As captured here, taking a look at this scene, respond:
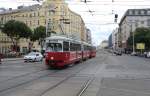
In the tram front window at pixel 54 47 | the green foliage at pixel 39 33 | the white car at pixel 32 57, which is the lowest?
the white car at pixel 32 57

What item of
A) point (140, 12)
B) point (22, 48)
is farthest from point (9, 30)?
point (140, 12)

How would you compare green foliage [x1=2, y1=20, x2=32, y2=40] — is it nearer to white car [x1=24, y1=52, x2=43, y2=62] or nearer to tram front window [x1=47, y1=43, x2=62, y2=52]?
white car [x1=24, y1=52, x2=43, y2=62]

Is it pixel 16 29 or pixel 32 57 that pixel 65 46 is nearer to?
pixel 32 57

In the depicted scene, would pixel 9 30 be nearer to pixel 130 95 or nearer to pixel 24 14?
pixel 24 14

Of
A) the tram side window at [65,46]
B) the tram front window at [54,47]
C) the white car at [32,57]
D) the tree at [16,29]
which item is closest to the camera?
the tram front window at [54,47]

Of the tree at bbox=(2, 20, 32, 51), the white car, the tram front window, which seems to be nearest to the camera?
the tram front window

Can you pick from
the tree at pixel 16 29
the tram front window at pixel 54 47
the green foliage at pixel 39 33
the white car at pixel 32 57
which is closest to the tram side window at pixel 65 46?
the tram front window at pixel 54 47

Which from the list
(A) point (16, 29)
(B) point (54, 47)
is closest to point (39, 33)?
(A) point (16, 29)

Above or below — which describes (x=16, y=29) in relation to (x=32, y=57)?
above

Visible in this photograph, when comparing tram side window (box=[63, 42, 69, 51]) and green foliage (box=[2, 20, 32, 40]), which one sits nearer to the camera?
tram side window (box=[63, 42, 69, 51])

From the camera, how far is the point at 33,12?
13625 cm

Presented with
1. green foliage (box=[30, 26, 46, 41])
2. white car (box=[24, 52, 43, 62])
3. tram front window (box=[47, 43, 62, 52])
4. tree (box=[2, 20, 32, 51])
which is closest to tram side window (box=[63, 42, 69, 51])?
tram front window (box=[47, 43, 62, 52])

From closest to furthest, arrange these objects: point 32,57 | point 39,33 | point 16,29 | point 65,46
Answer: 1. point 65,46
2. point 32,57
3. point 16,29
4. point 39,33

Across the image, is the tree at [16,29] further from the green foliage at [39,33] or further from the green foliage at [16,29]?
the green foliage at [39,33]
